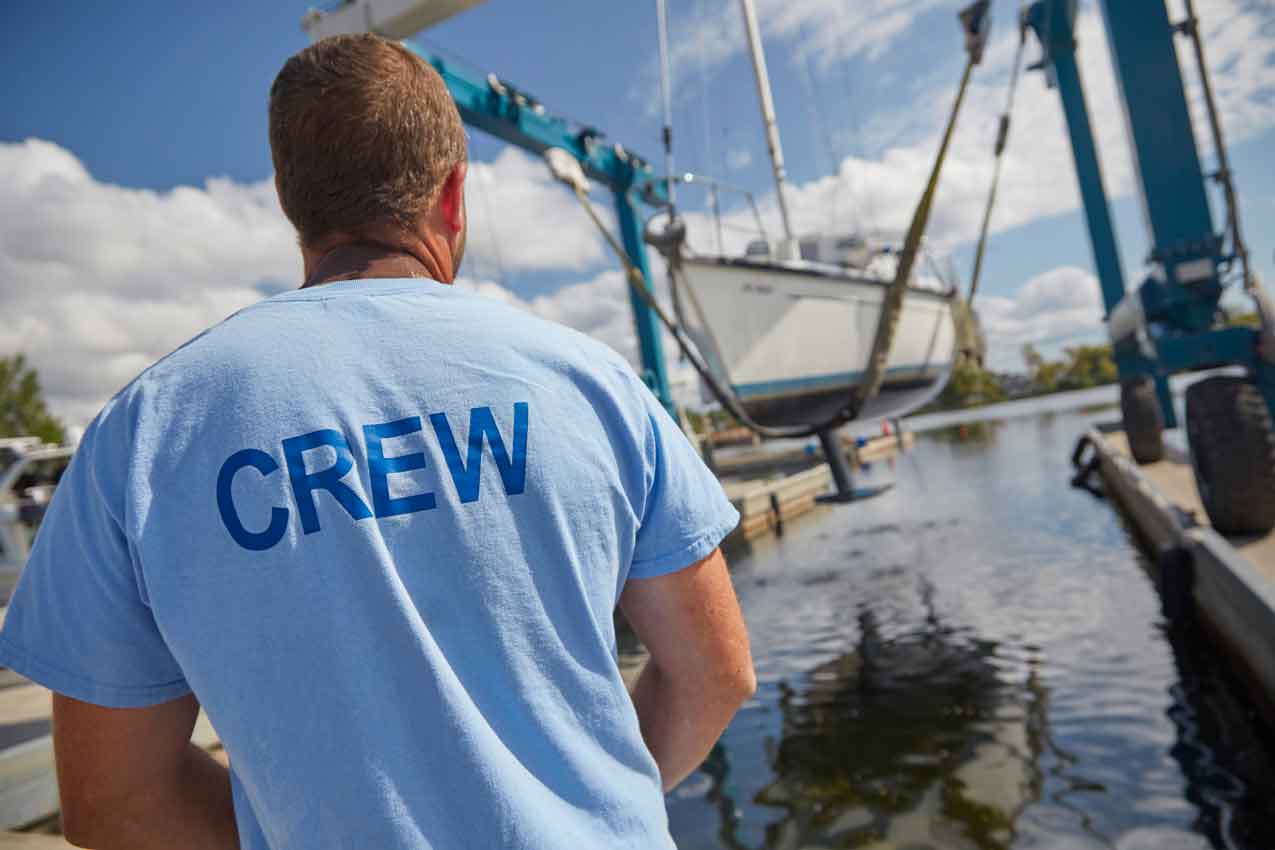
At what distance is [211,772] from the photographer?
919mm

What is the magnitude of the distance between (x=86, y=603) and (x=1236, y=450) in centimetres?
765

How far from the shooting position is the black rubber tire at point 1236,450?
19.9 feet

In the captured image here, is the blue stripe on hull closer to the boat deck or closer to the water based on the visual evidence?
the water

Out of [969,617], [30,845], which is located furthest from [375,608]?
[969,617]

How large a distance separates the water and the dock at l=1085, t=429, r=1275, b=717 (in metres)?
0.29

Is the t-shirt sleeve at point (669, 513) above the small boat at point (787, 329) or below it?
below

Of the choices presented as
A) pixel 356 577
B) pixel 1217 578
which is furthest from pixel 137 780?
pixel 1217 578

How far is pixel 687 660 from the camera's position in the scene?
102 cm

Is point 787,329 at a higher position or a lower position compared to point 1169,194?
lower

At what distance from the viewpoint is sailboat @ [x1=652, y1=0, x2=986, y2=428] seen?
9016mm

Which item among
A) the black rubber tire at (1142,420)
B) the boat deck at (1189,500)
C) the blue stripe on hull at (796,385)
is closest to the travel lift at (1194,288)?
the boat deck at (1189,500)

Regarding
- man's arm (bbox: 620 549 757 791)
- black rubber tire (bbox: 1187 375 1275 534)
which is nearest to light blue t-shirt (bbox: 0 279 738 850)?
man's arm (bbox: 620 549 757 791)

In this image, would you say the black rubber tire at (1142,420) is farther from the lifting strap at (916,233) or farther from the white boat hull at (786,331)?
the lifting strap at (916,233)

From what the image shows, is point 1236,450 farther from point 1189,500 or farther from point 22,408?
point 22,408
